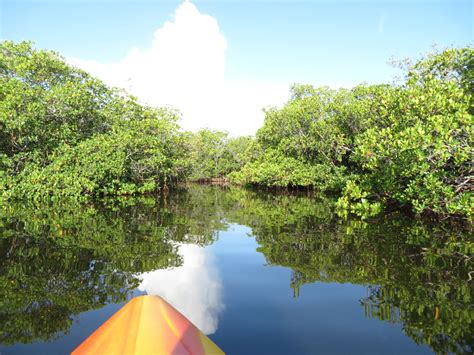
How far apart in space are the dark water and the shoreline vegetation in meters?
2.46

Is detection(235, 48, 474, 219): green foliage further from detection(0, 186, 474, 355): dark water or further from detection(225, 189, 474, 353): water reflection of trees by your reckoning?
detection(0, 186, 474, 355): dark water

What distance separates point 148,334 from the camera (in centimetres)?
285

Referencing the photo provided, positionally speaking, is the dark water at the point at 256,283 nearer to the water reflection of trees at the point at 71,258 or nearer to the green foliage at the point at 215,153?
the water reflection of trees at the point at 71,258

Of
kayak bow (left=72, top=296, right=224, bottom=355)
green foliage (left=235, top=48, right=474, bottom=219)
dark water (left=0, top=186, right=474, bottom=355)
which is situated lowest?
dark water (left=0, top=186, right=474, bottom=355)

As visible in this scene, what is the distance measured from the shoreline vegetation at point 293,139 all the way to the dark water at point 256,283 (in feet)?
8.08

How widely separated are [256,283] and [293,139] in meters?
20.0

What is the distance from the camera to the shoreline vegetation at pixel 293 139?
10.5m

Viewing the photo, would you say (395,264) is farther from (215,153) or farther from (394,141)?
(215,153)

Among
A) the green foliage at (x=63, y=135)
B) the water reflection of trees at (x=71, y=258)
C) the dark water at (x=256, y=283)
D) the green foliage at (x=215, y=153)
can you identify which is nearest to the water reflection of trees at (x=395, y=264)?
the dark water at (x=256, y=283)

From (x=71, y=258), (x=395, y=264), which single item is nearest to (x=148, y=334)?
(x=71, y=258)

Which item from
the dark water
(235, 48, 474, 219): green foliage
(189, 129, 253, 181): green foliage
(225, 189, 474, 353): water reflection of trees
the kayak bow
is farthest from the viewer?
(189, 129, 253, 181): green foliage

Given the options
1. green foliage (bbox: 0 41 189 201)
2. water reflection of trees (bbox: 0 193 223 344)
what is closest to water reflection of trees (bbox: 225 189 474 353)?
water reflection of trees (bbox: 0 193 223 344)

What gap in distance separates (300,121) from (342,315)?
21021 millimetres

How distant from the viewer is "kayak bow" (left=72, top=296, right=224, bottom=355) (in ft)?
9.12
